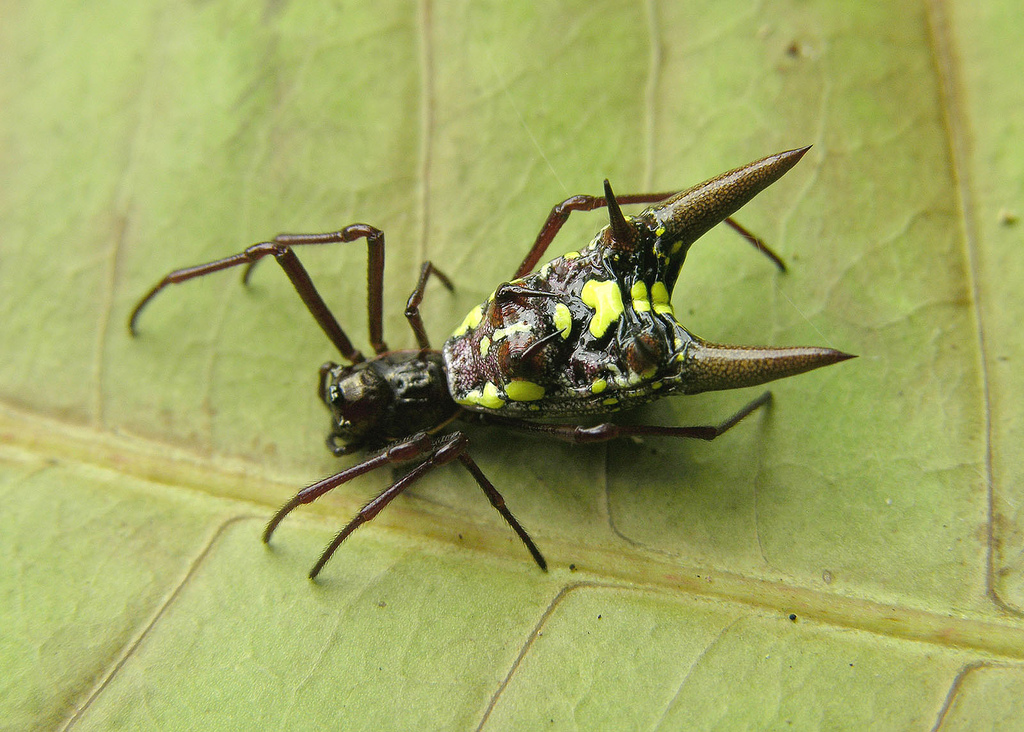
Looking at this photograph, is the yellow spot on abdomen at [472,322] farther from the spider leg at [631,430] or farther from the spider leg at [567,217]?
the spider leg at [631,430]

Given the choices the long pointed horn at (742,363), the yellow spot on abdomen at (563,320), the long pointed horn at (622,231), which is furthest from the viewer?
the yellow spot on abdomen at (563,320)

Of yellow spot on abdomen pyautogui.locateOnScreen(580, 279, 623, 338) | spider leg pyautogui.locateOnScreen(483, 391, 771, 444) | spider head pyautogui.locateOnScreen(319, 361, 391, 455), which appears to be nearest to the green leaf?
spider leg pyautogui.locateOnScreen(483, 391, 771, 444)

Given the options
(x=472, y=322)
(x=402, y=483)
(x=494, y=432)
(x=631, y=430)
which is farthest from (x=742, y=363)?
(x=402, y=483)

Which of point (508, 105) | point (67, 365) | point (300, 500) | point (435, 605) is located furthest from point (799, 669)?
point (67, 365)

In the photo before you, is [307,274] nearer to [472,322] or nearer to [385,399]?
[385,399]

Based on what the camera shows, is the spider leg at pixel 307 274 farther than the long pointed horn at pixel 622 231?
Yes

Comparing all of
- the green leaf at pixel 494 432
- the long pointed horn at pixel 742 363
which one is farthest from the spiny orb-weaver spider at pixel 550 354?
the green leaf at pixel 494 432
